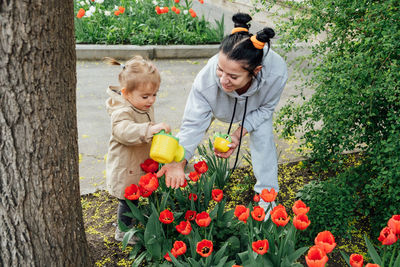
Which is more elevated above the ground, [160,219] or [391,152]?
[391,152]

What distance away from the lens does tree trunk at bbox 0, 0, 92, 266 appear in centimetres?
131

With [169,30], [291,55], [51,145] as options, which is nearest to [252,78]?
[51,145]

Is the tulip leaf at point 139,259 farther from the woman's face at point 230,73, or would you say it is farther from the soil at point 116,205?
the woman's face at point 230,73

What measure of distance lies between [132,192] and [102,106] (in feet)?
7.87

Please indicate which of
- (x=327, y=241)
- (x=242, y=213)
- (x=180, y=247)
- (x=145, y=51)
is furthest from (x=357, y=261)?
(x=145, y=51)

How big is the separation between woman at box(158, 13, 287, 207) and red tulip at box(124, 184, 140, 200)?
0.22 meters

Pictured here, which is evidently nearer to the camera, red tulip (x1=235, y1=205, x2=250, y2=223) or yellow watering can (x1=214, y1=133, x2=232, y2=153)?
red tulip (x1=235, y1=205, x2=250, y2=223)

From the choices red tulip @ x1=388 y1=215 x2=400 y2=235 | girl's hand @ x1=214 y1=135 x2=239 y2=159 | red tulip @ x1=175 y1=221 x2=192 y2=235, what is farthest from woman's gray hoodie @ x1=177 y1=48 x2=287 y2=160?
red tulip @ x1=388 y1=215 x2=400 y2=235

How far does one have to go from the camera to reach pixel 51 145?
4.92 ft

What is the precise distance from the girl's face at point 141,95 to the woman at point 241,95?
341 mm

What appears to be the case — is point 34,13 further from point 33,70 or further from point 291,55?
point 291,55

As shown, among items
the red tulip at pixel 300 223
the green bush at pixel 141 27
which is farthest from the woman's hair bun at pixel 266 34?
the green bush at pixel 141 27

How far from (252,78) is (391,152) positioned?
87cm

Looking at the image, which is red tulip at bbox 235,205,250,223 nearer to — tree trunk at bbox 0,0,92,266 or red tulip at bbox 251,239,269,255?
red tulip at bbox 251,239,269,255
